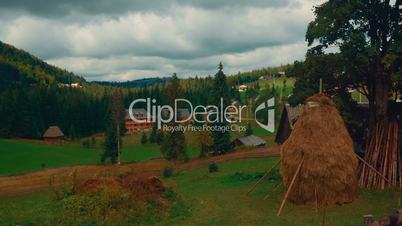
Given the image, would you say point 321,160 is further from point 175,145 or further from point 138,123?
point 138,123

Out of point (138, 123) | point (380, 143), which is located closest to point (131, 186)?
point (380, 143)

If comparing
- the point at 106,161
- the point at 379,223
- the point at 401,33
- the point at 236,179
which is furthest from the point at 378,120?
the point at 106,161

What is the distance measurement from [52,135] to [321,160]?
294 ft

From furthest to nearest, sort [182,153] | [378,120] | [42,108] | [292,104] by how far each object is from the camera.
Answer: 1. [42,108]
2. [182,153]
3. [292,104]
4. [378,120]

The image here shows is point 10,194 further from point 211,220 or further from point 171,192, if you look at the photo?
point 211,220

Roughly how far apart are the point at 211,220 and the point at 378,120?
1149cm

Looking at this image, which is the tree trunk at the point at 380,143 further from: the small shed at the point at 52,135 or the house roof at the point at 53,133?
the house roof at the point at 53,133

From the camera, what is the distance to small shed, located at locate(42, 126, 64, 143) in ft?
326

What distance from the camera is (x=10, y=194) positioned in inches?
1545

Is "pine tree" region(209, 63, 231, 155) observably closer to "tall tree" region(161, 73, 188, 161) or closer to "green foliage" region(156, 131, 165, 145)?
"tall tree" region(161, 73, 188, 161)

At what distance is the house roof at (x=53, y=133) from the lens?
326 feet

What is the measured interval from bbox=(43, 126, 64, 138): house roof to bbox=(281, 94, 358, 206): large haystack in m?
87.6

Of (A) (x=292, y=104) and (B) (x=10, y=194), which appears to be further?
(B) (x=10, y=194)

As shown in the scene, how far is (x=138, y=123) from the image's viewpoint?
128 m
